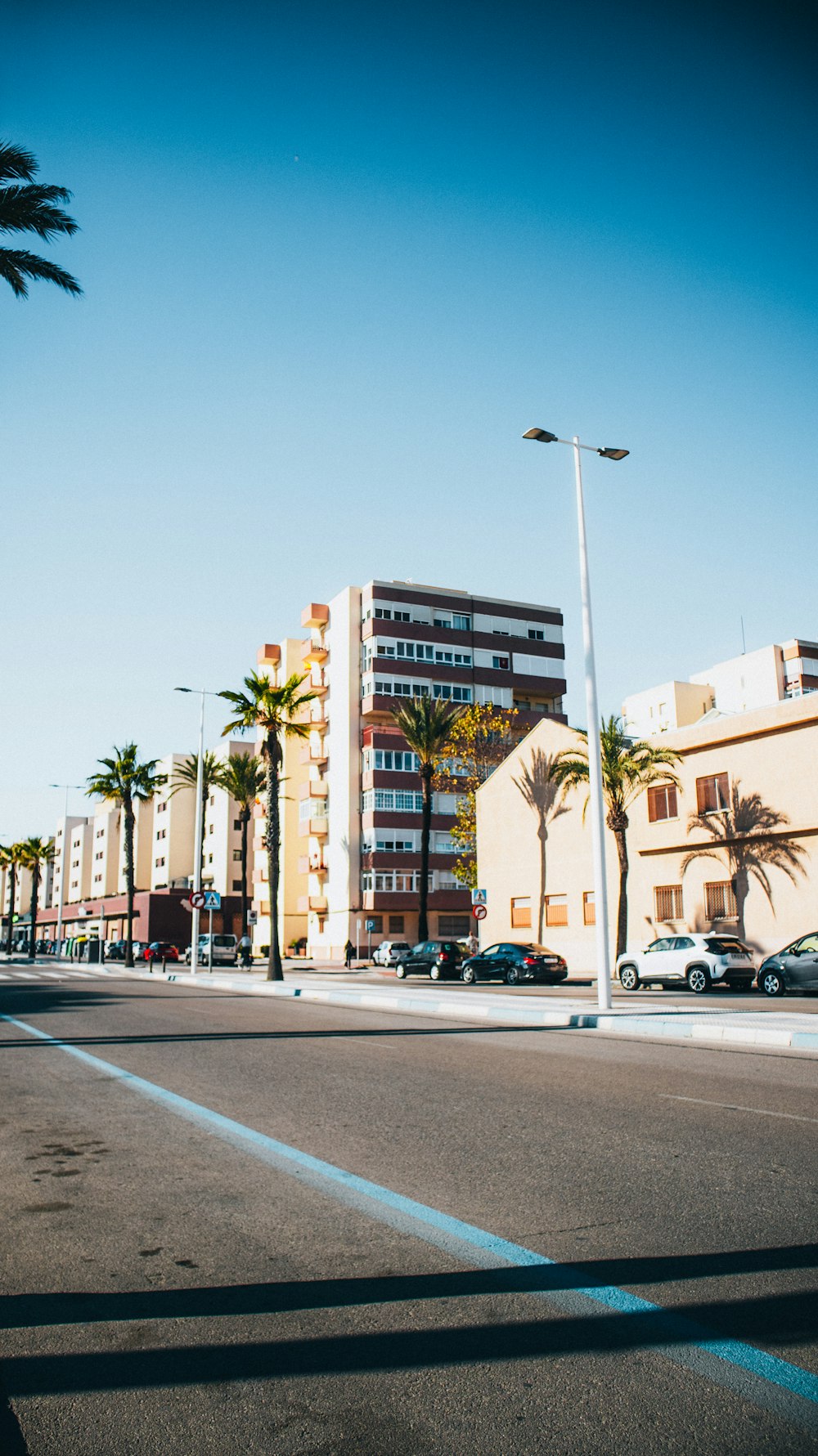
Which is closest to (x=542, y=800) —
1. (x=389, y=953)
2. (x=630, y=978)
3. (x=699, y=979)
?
(x=630, y=978)

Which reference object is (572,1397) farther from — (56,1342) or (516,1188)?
(516,1188)

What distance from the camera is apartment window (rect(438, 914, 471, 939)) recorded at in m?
66.2

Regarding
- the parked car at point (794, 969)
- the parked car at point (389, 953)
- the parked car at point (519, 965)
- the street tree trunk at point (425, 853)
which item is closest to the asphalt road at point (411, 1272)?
the parked car at point (794, 969)

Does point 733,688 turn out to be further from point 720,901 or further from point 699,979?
point 699,979

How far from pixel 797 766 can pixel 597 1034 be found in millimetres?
19438

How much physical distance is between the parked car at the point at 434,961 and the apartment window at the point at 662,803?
31.4 feet

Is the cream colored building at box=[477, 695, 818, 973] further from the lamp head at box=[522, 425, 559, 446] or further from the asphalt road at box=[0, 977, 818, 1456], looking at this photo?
the asphalt road at box=[0, 977, 818, 1456]

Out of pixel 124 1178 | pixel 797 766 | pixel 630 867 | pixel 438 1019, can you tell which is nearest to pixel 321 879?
pixel 630 867

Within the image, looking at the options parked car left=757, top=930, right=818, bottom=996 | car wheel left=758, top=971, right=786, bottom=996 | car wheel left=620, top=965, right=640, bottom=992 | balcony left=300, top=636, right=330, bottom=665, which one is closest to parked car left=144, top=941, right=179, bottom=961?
balcony left=300, top=636, right=330, bottom=665

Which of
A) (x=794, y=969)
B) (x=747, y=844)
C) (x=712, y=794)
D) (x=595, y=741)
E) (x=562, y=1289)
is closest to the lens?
(x=562, y=1289)

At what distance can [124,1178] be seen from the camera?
234 inches

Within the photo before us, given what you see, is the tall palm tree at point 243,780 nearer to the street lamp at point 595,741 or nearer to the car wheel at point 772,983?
the car wheel at point 772,983

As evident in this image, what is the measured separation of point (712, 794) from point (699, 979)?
27.4ft

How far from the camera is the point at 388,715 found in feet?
224
